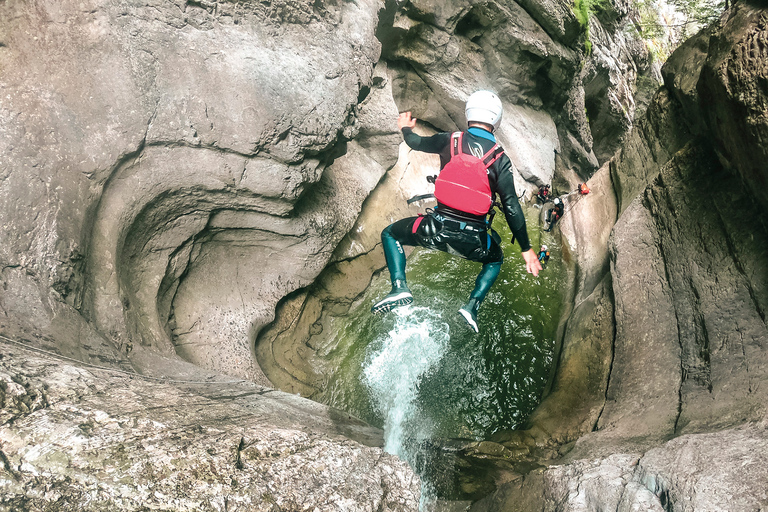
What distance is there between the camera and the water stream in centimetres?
590

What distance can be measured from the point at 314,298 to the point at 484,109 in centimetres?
339

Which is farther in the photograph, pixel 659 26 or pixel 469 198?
pixel 659 26

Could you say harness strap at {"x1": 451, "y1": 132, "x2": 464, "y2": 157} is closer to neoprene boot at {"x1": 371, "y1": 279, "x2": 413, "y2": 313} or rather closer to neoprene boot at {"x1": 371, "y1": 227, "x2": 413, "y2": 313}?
neoprene boot at {"x1": 371, "y1": 227, "x2": 413, "y2": 313}

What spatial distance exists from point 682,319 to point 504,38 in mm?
6984

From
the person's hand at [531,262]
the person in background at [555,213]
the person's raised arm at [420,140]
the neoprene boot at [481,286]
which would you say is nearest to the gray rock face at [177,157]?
the person's raised arm at [420,140]

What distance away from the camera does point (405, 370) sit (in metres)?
6.46

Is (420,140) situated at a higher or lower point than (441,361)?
higher

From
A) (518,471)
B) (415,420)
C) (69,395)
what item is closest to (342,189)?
(415,420)

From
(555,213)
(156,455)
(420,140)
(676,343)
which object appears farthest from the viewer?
(555,213)

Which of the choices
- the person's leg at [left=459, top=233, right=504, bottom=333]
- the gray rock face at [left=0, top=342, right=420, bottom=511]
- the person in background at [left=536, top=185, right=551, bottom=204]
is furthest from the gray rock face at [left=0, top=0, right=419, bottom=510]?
the person in background at [left=536, top=185, right=551, bottom=204]

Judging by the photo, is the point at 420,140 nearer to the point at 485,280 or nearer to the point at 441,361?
the point at 485,280

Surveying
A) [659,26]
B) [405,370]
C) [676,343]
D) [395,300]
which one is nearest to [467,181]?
[395,300]

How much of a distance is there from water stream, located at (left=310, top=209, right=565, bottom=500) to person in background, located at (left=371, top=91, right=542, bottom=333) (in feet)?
4.35

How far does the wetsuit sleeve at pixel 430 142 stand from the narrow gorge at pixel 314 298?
3.01ft
